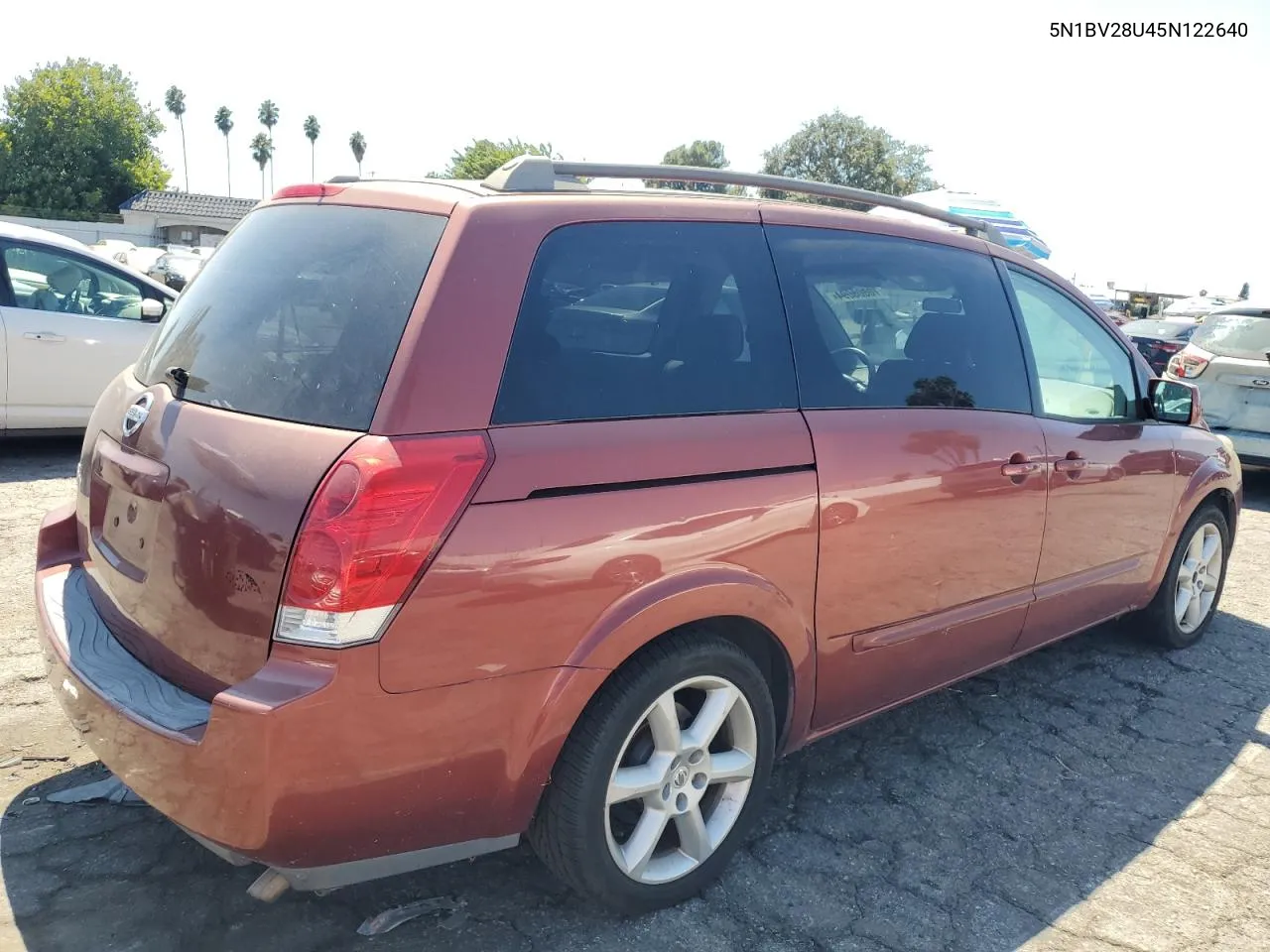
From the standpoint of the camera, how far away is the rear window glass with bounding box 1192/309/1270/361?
810 cm

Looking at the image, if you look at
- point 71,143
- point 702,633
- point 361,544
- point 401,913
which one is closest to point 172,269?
point 401,913

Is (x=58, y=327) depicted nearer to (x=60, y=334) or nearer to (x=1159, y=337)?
(x=60, y=334)

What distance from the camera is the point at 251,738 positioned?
194 centimetres

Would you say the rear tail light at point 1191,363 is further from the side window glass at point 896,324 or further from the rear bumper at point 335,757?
the rear bumper at point 335,757

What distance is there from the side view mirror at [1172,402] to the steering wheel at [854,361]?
71.6 inches

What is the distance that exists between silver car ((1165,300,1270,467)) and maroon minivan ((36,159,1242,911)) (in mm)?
5958

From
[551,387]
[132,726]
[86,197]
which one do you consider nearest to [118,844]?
[132,726]

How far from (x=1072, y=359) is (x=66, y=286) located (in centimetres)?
646

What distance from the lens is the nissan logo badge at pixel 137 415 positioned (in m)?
2.50

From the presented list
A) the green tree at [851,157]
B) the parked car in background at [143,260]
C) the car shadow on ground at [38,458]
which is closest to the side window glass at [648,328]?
the car shadow on ground at [38,458]

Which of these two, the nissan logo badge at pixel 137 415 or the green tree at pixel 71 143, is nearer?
the nissan logo badge at pixel 137 415

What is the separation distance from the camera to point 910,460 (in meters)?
2.96

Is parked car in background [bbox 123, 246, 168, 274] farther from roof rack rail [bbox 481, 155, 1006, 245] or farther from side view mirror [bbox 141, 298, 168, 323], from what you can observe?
roof rack rail [bbox 481, 155, 1006, 245]

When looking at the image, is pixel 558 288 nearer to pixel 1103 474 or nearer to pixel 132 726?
pixel 132 726
